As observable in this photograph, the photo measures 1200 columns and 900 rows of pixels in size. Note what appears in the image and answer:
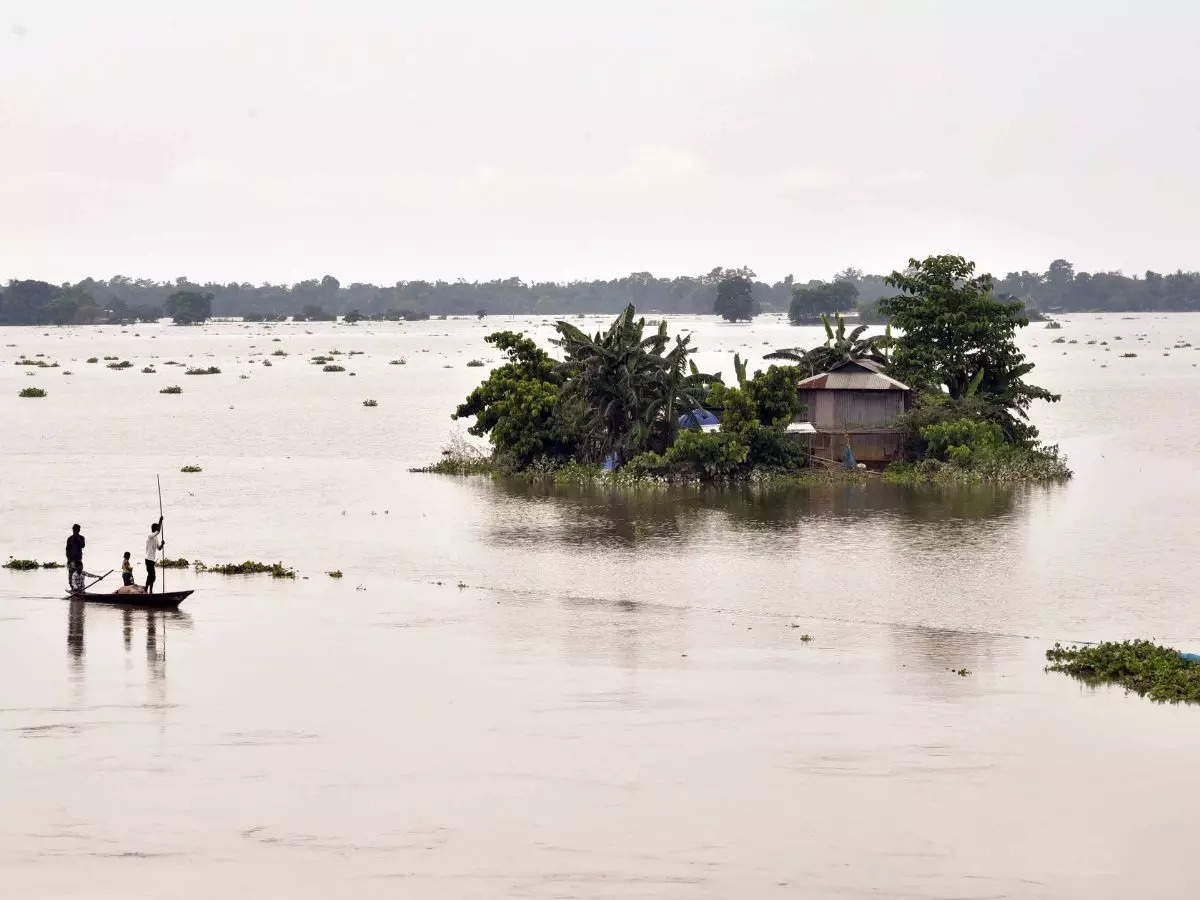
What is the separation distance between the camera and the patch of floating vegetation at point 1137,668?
20375 mm

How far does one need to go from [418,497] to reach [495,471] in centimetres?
508

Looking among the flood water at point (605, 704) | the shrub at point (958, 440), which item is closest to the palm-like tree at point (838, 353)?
the shrub at point (958, 440)

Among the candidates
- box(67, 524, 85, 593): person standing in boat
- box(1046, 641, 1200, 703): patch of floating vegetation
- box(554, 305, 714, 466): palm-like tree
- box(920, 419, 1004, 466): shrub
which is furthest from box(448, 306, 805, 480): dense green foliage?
box(1046, 641, 1200, 703): patch of floating vegetation

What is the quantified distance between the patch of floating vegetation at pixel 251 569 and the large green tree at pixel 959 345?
25.4 m

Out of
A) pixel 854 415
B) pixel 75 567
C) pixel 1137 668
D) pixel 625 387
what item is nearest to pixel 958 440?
A: pixel 854 415

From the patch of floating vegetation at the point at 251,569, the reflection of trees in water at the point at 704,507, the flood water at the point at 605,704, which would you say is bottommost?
the flood water at the point at 605,704

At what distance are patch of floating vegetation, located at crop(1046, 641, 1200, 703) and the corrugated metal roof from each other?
24601 millimetres

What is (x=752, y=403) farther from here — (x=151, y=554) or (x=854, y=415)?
(x=151, y=554)

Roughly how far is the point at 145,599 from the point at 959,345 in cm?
3168

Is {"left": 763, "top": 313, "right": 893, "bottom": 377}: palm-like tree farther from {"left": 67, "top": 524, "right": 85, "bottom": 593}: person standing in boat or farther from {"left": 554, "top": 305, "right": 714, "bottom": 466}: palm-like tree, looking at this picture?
{"left": 67, "top": 524, "right": 85, "bottom": 593}: person standing in boat

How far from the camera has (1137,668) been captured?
70.1ft

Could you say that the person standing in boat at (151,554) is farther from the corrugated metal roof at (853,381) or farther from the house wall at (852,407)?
the house wall at (852,407)

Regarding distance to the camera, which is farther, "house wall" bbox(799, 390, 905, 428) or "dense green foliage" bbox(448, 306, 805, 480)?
"house wall" bbox(799, 390, 905, 428)

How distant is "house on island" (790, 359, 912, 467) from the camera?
156ft
